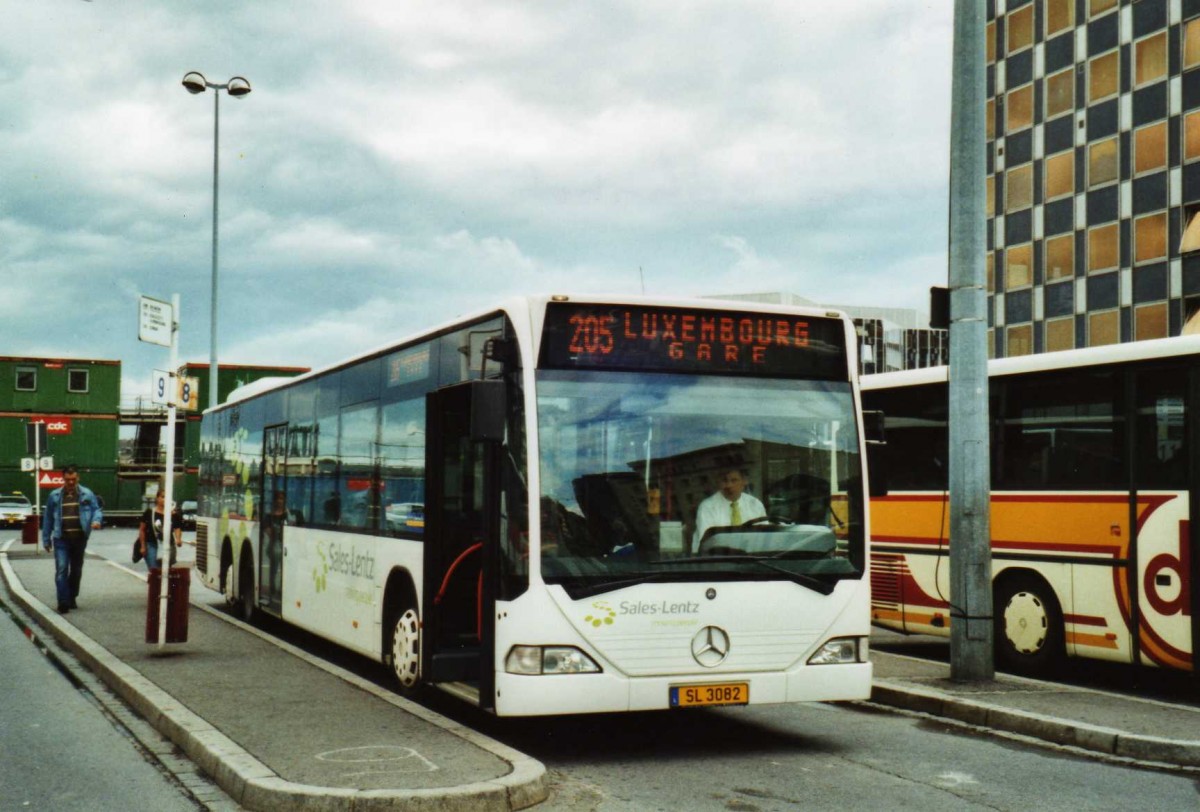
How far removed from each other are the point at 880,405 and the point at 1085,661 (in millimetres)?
3360

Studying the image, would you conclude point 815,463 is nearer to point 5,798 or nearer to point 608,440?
point 608,440

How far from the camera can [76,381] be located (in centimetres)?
6278

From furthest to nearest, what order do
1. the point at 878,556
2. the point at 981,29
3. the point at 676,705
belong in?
the point at 878,556 < the point at 981,29 < the point at 676,705

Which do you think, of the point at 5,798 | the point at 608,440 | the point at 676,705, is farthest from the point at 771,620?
the point at 5,798

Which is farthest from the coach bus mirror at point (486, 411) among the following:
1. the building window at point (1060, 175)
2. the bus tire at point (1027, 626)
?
the building window at point (1060, 175)

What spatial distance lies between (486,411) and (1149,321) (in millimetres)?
42888

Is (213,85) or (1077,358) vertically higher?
(213,85)

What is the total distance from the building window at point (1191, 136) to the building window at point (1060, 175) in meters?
5.61

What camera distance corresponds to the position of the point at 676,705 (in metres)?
7.94

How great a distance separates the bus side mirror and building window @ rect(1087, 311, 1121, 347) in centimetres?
4048

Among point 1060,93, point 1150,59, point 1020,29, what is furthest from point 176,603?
point 1020,29

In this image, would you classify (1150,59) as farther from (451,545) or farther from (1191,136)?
(451,545)

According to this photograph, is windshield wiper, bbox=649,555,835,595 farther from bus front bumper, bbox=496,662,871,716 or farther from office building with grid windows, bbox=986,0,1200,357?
office building with grid windows, bbox=986,0,1200,357

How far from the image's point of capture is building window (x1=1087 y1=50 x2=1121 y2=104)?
4678 centimetres
